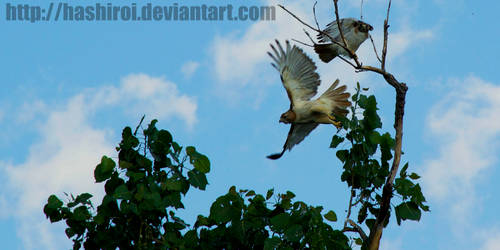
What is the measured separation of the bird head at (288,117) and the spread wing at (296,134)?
256 mm

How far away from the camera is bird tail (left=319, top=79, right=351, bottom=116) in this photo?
789 cm

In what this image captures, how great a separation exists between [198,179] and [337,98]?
9.28 feet

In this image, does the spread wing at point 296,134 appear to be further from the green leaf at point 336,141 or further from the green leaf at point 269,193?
the green leaf at point 269,193

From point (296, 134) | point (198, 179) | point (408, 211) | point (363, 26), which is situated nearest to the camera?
point (198, 179)

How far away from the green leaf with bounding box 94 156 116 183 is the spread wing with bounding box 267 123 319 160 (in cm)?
292

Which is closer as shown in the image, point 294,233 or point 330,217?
point 294,233

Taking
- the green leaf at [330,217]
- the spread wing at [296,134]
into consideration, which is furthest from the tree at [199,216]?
the spread wing at [296,134]

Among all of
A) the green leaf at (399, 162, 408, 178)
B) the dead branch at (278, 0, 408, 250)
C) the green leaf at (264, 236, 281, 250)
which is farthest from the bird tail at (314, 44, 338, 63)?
the green leaf at (264, 236, 281, 250)

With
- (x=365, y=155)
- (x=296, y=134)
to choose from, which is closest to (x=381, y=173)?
(x=365, y=155)

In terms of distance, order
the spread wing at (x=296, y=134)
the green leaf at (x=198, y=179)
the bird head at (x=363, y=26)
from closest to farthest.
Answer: the green leaf at (x=198, y=179)
the bird head at (x=363, y=26)
the spread wing at (x=296, y=134)

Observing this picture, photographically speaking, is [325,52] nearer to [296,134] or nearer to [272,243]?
[296,134]

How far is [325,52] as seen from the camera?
313 inches

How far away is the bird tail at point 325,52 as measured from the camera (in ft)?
25.9

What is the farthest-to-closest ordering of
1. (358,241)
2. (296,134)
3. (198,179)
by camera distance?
1. (296,134)
2. (358,241)
3. (198,179)
